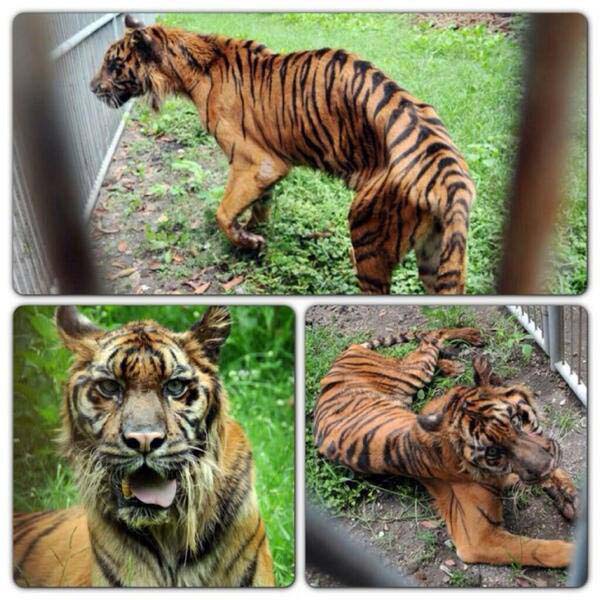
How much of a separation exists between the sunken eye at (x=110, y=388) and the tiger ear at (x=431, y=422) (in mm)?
590

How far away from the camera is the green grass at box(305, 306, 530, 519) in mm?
1896

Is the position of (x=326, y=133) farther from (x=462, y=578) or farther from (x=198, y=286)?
(x=462, y=578)

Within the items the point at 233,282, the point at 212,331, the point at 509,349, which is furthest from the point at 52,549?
the point at 509,349

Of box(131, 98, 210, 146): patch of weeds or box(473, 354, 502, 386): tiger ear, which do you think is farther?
box(131, 98, 210, 146): patch of weeds

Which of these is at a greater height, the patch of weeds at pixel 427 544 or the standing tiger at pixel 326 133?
the standing tiger at pixel 326 133

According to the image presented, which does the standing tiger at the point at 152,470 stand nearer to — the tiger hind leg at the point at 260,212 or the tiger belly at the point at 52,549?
the tiger belly at the point at 52,549

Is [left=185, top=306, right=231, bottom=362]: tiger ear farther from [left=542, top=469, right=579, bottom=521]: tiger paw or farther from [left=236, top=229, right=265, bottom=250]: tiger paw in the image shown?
[left=542, top=469, right=579, bottom=521]: tiger paw

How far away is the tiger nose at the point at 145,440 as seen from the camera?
71.2 inches

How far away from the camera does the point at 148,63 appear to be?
6.62ft

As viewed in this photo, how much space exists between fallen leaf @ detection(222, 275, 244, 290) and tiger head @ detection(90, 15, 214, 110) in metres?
0.39

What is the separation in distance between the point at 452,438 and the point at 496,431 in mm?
86

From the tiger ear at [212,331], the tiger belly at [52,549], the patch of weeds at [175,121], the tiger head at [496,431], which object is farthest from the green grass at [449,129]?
the tiger belly at [52,549]

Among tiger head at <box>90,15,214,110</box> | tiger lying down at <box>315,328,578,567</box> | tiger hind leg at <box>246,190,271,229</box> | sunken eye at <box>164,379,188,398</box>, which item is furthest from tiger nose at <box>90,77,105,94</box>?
tiger lying down at <box>315,328,578,567</box>

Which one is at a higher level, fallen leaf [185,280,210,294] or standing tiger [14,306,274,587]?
fallen leaf [185,280,210,294]
